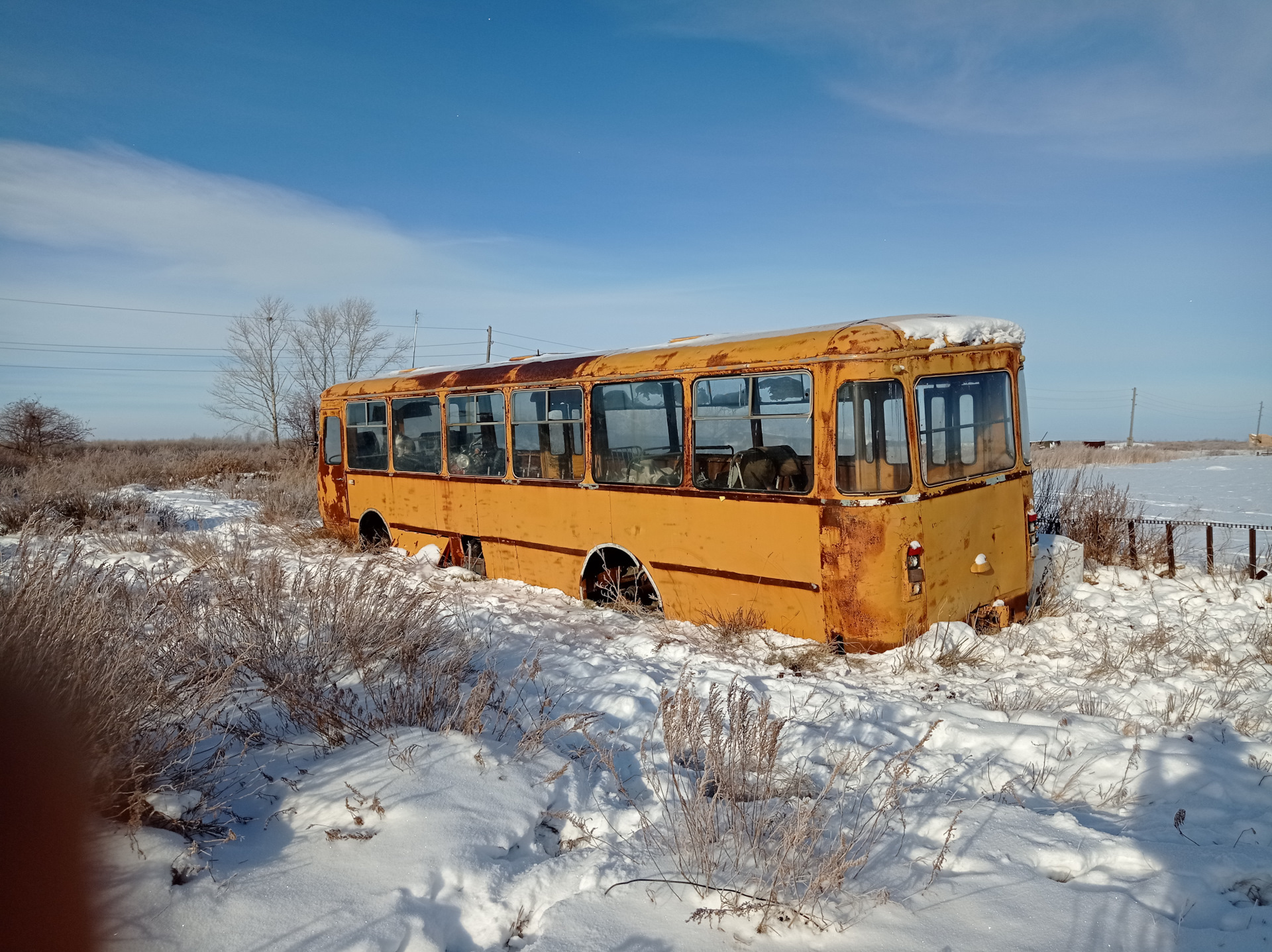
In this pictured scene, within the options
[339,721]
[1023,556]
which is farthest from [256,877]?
[1023,556]

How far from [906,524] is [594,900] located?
350 cm

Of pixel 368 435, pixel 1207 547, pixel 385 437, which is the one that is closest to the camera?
pixel 1207 547

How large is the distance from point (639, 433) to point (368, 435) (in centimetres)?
479

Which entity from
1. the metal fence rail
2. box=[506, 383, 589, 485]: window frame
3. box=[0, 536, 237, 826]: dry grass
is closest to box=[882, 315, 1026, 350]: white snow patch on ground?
box=[506, 383, 589, 485]: window frame

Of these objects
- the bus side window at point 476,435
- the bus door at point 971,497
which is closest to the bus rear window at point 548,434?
the bus side window at point 476,435

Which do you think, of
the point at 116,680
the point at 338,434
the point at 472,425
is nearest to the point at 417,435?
the point at 472,425

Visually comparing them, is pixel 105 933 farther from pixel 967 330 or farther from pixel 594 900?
pixel 967 330

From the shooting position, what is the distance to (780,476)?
5.88 meters

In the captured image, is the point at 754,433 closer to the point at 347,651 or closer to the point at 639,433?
the point at 639,433

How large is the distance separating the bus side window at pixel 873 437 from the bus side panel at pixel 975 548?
352 mm

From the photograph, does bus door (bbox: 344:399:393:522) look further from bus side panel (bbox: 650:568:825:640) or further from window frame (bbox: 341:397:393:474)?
bus side panel (bbox: 650:568:825:640)

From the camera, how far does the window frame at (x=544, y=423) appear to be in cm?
734

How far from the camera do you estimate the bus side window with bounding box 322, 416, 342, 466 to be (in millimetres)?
10914

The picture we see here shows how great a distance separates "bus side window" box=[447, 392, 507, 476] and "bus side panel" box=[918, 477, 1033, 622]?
4.30 m
